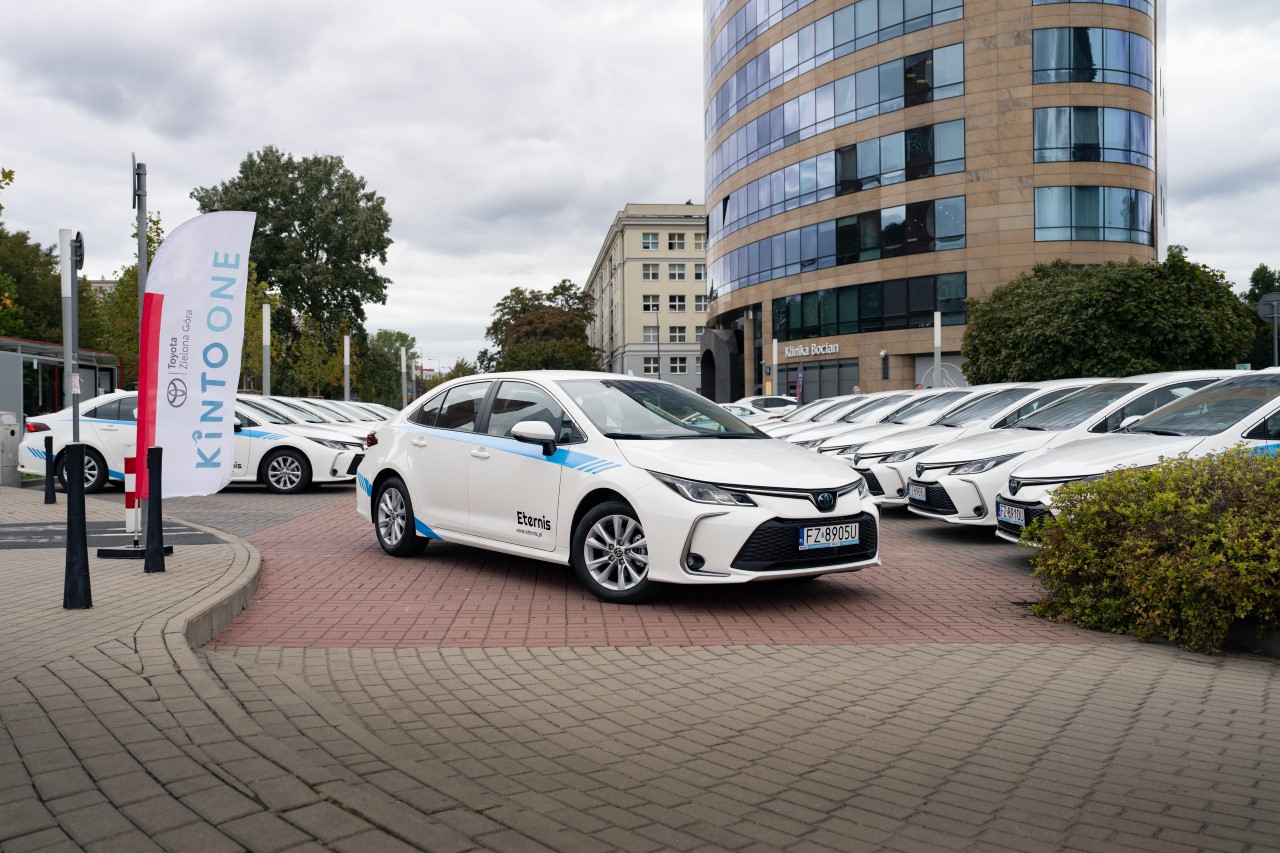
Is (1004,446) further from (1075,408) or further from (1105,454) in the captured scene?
(1105,454)

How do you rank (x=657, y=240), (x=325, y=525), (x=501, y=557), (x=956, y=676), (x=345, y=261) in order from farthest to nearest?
(x=657, y=240) → (x=345, y=261) → (x=325, y=525) → (x=501, y=557) → (x=956, y=676)

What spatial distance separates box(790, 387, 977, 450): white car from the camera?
13.6 m

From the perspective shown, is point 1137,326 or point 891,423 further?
point 1137,326

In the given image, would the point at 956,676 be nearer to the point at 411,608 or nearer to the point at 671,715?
the point at 671,715

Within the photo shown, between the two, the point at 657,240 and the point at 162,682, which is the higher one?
the point at 657,240

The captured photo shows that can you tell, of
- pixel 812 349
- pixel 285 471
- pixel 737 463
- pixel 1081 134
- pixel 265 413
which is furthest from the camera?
pixel 812 349

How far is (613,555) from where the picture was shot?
6977 mm

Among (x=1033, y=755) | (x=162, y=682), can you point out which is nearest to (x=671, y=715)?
(x=1033, y=755)

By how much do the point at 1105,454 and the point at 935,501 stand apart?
7.05 ft

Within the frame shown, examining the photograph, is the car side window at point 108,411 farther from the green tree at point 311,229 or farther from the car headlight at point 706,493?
the green tree at point 311,229

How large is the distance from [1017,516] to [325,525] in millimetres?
7283

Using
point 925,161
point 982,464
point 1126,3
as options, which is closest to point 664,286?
point 925,161

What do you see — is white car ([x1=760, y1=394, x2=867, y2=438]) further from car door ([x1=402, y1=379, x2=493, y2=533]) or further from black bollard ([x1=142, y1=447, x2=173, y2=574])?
black bollard ([x1=142, y1=447, x2=173, y2=574])

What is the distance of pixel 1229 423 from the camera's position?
823 cm
